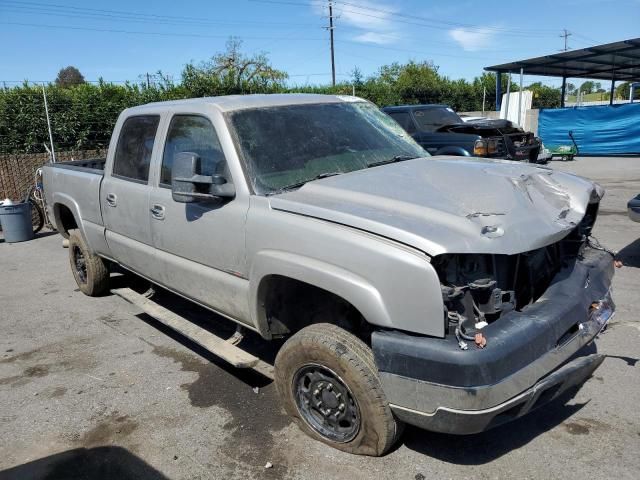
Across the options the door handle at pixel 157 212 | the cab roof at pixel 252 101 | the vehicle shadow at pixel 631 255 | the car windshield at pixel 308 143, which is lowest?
the vehicle shadow at pixel 631 255

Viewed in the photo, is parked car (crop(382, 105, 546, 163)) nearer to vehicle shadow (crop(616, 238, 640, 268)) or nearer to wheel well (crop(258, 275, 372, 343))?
vehicle shadow (crop(616, 238, 640, 268))

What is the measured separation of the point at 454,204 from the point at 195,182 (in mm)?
1616

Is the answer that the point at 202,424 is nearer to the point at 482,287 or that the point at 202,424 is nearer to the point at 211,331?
the point at 211,331

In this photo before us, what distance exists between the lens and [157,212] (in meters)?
4.09

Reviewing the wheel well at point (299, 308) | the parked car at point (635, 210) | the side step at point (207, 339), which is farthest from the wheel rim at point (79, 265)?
the parked car at point (635, 210)

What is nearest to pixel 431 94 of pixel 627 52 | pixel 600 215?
pixel 627 52

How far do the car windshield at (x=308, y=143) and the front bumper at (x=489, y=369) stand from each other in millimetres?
1359

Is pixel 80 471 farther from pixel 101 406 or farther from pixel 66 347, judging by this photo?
pixel 66 347

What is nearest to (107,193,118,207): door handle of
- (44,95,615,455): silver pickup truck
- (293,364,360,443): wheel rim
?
(44,95,615,455): silver pickup truck

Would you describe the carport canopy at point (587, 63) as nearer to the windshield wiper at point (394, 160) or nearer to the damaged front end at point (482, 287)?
the windshield wiper at point (394, 160)

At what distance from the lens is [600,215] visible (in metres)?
8.92

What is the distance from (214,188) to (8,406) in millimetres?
2269

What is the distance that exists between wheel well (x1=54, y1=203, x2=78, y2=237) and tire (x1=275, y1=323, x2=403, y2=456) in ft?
13.7

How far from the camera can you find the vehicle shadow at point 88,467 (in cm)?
303
